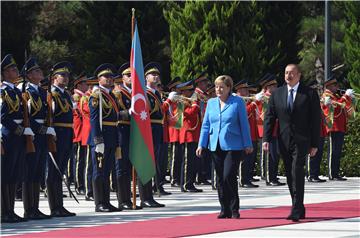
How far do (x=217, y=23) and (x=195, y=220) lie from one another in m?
16.1

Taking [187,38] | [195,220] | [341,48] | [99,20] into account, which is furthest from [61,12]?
[195,220]

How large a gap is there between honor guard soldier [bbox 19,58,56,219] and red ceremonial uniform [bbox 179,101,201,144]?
20.9 feet

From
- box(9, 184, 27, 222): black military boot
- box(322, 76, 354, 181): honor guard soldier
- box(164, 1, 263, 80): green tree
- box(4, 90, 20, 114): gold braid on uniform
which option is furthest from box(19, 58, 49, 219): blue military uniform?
box(164, 1, 263, 80): green tree

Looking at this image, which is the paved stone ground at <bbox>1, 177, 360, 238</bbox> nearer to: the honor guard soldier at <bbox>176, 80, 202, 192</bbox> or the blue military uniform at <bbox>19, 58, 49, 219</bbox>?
the blue military uniform at <bbox>19, 58, 49, 219</bbox>

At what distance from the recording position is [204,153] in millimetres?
24812

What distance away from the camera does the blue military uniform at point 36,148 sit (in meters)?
17.1

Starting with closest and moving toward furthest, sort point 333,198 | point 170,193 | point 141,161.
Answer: point 141,161, point 333,198, point 170,193

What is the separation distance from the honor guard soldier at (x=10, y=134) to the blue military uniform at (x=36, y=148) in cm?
34

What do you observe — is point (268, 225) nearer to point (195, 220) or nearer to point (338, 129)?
point (195, 220)

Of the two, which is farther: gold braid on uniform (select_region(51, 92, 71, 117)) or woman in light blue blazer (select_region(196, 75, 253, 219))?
gold braid on uniform (select_region(51, 92, 71, 117))

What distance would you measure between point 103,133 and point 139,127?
2.08 feet

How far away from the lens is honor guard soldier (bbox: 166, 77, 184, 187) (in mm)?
23328

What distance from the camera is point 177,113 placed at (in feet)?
76.7

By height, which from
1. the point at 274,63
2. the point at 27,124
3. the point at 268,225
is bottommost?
the point at 268,225
